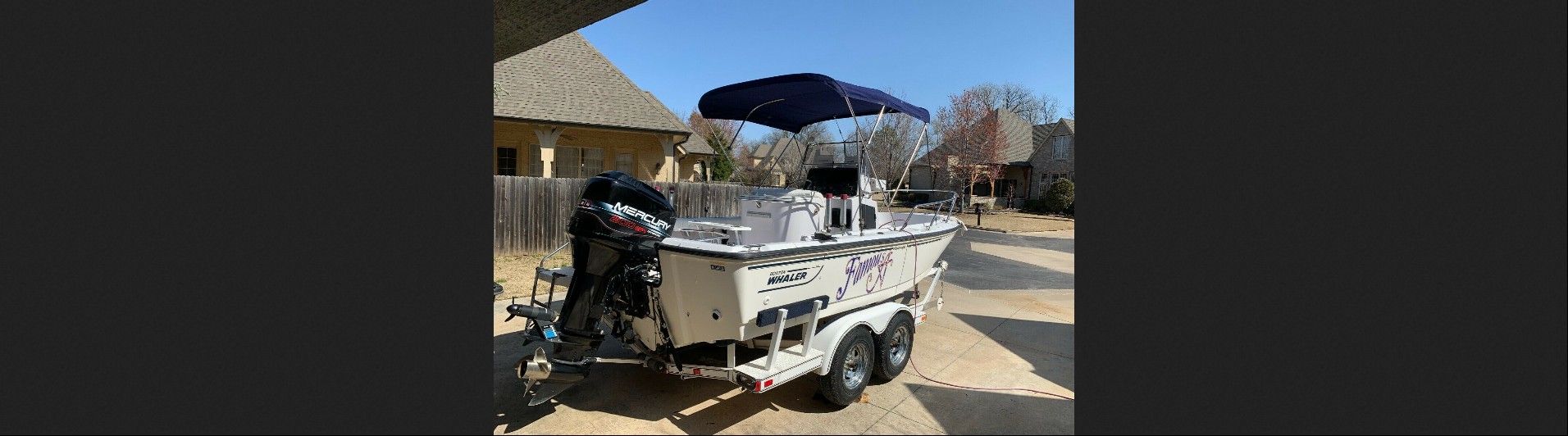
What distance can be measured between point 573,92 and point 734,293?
36.5ft

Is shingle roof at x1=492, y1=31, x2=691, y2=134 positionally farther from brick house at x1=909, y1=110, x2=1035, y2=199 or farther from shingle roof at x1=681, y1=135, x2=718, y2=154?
brick house at x1=909, y1=110, x2=1035, y2=199

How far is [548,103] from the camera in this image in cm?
1217

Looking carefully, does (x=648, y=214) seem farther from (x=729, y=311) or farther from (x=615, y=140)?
(x=615, y=140)

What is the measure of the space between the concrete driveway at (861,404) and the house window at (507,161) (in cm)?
753

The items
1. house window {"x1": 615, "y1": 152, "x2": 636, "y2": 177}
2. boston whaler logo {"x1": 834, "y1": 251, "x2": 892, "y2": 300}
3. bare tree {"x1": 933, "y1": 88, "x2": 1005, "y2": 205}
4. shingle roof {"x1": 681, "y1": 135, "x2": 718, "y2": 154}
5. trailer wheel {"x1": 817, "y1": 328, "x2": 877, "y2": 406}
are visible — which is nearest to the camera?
trailer wheel {"x1": 817, "y1": 328, "x2": 877, "y2": 406}

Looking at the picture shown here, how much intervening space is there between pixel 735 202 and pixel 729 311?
27.8 feet

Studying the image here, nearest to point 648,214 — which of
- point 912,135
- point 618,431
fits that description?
point 618,431

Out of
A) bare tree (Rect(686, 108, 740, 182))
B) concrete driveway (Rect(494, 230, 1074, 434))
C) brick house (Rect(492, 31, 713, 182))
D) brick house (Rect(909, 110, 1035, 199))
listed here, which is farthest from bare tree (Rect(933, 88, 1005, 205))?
concrete driveway (Rect(494, 230, 1074, 434))

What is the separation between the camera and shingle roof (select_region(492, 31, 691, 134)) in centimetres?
1188

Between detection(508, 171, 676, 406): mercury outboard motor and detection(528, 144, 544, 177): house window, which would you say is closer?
detection(508, 171, 676, 406): mercury outboard motor

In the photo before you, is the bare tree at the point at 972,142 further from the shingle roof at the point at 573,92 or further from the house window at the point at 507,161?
A: the house window at the point at 507,161

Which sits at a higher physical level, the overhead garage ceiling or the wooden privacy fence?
the overhead garage ceiling

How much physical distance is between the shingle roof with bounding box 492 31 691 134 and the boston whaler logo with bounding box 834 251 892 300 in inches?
351

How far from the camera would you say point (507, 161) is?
41.9 ft
